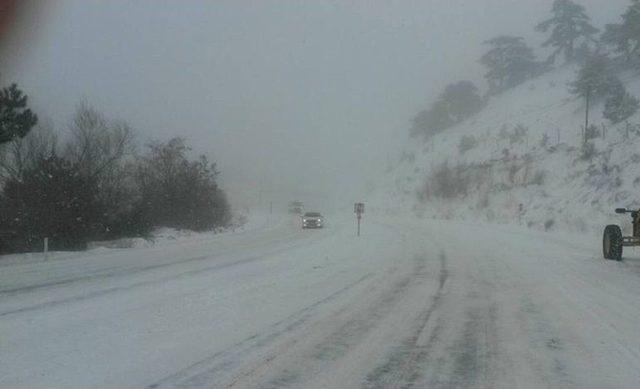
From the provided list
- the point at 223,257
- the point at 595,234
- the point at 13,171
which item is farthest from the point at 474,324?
the point at 13,171

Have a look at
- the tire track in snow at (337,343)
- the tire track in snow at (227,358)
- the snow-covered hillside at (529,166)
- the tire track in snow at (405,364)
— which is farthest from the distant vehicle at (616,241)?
the snow-covered hillside at (529,166)

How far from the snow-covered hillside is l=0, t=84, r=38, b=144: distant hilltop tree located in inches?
1091

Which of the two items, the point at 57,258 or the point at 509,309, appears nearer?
the point at 509,309

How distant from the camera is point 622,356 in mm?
8812

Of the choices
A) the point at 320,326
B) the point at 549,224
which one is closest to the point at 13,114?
the point at 320,326

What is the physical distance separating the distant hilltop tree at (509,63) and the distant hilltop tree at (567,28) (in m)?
2.67

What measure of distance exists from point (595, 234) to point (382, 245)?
41.5ft

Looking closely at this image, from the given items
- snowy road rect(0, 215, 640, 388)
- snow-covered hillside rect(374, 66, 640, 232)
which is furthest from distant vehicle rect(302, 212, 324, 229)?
snowy road rect(0, 215, 640, 388)

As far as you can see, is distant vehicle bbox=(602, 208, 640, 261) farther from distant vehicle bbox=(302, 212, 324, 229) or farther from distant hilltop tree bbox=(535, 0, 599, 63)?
distant hilltop tree bbox=(535, 0, 599, 63)

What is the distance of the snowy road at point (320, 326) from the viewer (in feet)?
25.5

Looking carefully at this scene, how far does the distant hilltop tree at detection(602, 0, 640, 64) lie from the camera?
70.9m

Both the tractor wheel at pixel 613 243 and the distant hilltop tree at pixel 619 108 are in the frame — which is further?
the distant hilltop tree at pixel 619 108

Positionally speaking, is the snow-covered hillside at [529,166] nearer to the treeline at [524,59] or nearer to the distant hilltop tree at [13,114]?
the treeline at [524,59]

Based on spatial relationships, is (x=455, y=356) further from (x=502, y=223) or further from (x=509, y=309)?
(x=502, y=223)
